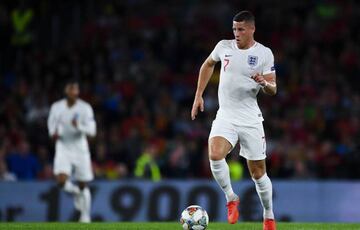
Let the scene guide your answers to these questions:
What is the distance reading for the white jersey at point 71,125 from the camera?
56.8 feet

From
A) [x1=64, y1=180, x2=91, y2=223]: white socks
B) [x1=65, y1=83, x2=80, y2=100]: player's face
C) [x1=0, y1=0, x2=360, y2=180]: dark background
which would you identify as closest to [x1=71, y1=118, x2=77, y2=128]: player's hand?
[x1=65, y1=83, x2=80, y2=100]: player's face

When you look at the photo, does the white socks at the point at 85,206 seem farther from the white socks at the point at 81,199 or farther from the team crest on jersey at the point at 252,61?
the team crest on jersey at the point at 252,61

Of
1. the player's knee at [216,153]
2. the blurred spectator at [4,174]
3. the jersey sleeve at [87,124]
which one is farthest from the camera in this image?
the blurred spectator at [4,174]

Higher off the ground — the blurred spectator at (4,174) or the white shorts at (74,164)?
the white shorts at (74,164)

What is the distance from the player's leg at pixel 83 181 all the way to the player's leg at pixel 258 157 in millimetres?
6375

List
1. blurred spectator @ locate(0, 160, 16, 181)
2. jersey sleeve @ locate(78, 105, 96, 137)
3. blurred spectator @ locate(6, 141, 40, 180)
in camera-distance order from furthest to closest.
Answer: blurred spectator @ locate(6, 141, 40, 180)
blurred spectator @ locate(0, 160, 16, 181)
jersey sleeve @ locate(78, 105, 96, 137)

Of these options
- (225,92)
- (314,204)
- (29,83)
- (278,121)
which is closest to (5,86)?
(29,83)

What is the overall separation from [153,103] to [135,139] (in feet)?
6.35

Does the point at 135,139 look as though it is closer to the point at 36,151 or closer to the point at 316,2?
the point at 36,151

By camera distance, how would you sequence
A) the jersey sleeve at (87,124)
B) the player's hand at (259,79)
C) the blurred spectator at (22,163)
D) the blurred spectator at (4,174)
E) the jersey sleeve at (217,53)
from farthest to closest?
the blurred spectator at (22,163), the blurred spectator at (4,174), the jersey sleeve at (87,124), the jersey sleeve at (217,53), the player's hand at (259,79)

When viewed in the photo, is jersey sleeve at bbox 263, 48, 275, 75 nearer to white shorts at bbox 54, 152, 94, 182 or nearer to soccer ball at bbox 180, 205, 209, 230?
soccer ball at bbox 180, 205, 209, 230

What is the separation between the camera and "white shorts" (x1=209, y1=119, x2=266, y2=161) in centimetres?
1152

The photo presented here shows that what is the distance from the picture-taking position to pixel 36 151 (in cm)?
2119

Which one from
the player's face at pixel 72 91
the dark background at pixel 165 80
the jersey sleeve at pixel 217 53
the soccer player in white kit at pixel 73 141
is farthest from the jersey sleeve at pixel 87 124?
the jersey sleeve at pixel 217 53
